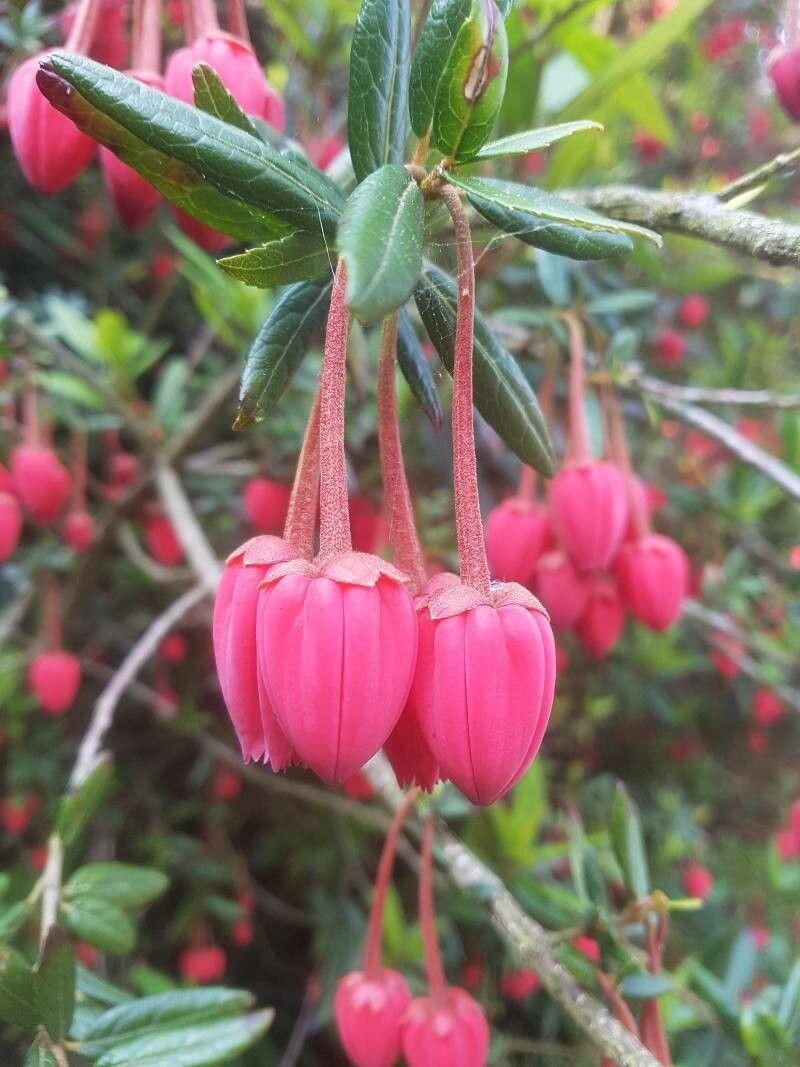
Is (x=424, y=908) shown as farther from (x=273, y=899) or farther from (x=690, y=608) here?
(x=273, y=899)

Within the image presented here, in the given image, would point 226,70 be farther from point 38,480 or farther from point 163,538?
point 163,538

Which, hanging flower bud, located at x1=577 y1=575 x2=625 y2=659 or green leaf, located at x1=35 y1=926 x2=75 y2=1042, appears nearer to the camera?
green leaf, located at x1=35 y1=926 x2=75 y2=1042

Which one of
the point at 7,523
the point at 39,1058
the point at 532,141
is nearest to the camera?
the point at 532,141

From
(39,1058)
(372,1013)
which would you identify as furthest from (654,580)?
(39,1058)

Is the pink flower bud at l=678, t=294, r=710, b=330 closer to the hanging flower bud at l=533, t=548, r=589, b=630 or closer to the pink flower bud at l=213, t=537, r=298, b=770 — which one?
the hanging flower bud at l=533, t=548, r=589, b=630

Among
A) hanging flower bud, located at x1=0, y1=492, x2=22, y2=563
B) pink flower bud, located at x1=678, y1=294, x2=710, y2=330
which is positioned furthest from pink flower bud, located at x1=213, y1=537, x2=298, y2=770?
pink flower bud, located at x1=678, y1=294, x2=710, y2=330
